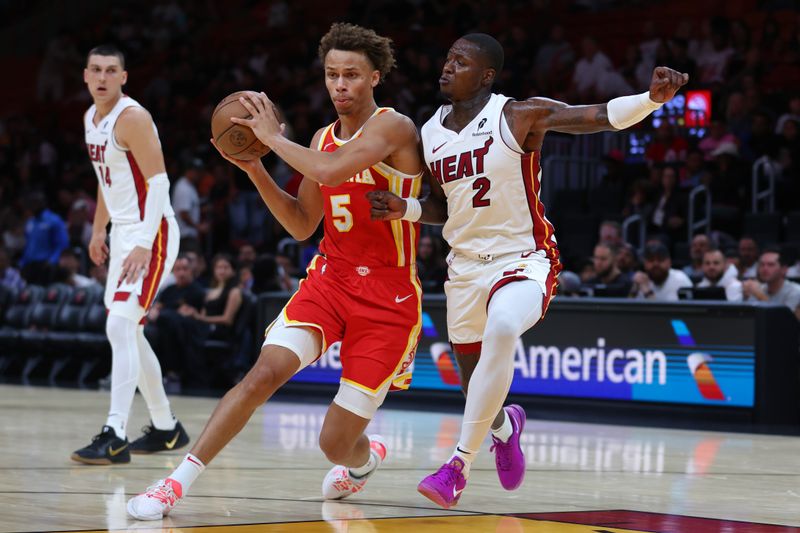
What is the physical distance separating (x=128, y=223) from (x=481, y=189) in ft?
8.03

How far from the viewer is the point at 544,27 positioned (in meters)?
18.4

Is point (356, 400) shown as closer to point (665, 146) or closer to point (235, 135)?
point (235, 135)

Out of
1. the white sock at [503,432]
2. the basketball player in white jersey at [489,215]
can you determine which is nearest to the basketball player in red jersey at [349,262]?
the basketball player in white jersey at [489,215]

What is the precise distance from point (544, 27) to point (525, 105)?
13472 millimetres

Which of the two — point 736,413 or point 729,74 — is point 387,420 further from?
point 729,74

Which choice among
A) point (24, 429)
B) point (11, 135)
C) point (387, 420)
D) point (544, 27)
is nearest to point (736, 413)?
point (387, 420)

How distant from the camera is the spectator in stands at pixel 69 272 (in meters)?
15.3

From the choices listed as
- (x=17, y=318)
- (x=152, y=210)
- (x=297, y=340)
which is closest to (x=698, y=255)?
(x=152, y=210)

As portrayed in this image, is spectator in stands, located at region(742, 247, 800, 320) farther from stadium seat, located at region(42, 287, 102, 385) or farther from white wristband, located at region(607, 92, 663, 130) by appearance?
stadium seat, located at region(42, 287, 102, 385)

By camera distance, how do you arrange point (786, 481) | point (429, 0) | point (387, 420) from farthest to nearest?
point (429, 0), point (387, 420), point (786, 481)

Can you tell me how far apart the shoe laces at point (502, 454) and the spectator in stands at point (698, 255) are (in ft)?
20.5

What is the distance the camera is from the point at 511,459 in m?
5.55

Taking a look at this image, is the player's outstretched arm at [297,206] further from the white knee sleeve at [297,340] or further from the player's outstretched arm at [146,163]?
the player's outstretched arm at [146,163]

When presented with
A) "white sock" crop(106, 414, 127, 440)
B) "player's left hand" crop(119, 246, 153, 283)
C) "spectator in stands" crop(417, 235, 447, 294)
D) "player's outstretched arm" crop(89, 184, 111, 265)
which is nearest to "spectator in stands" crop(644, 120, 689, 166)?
"spectator in stands" crop(417, 235, 447, 294)
